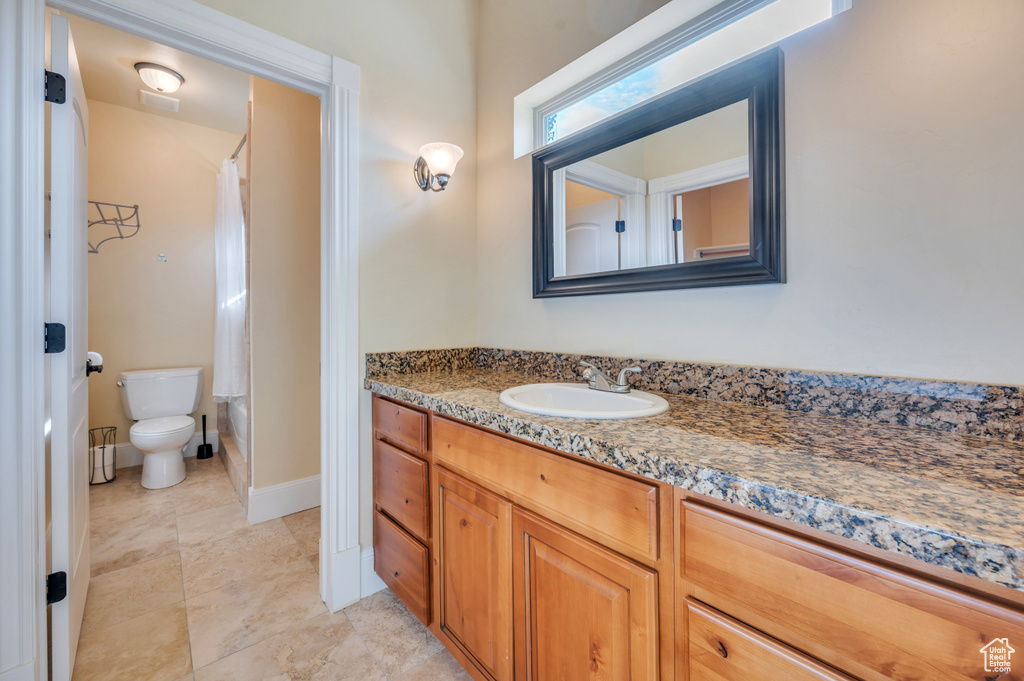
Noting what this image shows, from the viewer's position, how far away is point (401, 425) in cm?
145

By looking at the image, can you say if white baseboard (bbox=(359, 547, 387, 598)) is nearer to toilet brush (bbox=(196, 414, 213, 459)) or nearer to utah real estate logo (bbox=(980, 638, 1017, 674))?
utah real estate logo (bbox=(980, 638, 1017, 674))

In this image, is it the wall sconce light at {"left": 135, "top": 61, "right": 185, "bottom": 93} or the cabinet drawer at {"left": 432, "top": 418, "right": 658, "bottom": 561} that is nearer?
the cabinet drawer at {"left": 432, "top": 418, "right": 658, "bottom": 561}

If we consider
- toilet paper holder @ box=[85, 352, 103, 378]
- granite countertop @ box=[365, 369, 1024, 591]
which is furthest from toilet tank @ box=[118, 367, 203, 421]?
granite countertop @ box=[365, 369, 1024, 591]

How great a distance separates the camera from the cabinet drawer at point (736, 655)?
57 centimetres

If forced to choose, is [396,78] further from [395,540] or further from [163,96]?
[163,96]

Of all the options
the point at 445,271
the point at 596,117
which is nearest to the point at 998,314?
the point at 596,117

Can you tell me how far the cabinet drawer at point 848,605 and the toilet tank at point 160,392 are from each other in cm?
354

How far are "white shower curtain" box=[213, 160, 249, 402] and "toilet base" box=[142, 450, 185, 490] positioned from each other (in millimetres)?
460

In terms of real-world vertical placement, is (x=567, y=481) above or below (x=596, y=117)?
below

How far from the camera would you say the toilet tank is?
9.20 ft

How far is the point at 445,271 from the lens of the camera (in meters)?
1.93

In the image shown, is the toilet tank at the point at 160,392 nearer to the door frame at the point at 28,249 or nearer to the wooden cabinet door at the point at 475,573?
Answer: the door frame at the point at 28,249

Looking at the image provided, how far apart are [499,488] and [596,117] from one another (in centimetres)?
148

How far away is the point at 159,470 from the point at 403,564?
2.23 metres
